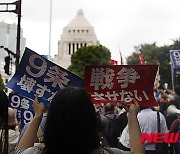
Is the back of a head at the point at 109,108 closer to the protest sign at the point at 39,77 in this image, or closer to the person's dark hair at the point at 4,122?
the protest sign at the point at 39,77

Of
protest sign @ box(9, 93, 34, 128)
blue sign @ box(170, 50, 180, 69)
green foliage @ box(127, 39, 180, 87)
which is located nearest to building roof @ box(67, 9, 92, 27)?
green foliage @ box(127, 39, 180, 87)

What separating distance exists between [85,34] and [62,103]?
81277 mm

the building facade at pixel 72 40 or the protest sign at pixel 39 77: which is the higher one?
the building facade at pixel 72 40

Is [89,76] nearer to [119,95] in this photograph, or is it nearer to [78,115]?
[119,95]

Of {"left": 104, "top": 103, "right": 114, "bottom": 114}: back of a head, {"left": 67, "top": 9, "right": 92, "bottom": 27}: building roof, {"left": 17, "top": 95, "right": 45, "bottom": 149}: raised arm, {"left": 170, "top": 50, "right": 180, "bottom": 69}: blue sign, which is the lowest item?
{"left": 104, "top": 103, "right": 114, "bottom": 114}: back of a head

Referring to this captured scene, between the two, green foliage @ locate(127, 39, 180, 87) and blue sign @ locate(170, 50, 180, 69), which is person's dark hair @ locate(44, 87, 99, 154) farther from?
green foliage @ locate(127, 39, 180, 87)

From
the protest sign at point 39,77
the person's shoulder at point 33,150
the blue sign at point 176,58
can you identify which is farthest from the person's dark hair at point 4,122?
the blue sign at point 176,58

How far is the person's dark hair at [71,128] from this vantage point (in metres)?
2.14

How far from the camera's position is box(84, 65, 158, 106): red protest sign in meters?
3.33

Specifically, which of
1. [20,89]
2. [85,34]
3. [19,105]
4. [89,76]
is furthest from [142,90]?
[85,34]

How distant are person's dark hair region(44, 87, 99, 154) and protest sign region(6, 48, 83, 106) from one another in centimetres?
144

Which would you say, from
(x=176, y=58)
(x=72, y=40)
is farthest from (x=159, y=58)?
(x=176, y=58)

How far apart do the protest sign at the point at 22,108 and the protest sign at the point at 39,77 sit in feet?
6.15

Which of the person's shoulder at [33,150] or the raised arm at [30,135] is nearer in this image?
the person's shoulder at [33,150]
